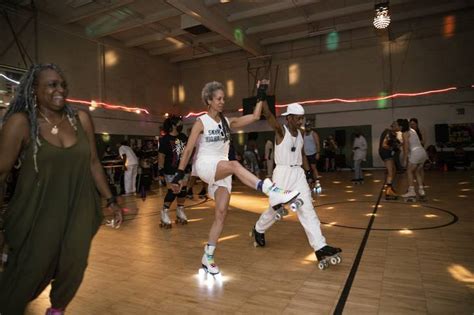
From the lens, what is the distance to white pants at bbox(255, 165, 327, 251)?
10.2 feet

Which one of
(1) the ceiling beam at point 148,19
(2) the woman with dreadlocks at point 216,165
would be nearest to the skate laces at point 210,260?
(2) the woman with dreadlocks at point 216,165

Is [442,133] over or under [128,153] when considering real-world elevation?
over

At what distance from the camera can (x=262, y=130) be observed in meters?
17.7

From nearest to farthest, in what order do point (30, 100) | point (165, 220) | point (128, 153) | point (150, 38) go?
point (30, 100), point (165, 220), point (128, 153), point (150, 38)

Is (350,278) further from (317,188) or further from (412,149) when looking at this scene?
(412,149)

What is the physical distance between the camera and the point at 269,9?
1221cm

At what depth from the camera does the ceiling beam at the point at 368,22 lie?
13076 mm

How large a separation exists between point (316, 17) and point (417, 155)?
885cm

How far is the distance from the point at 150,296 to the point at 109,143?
1322cm

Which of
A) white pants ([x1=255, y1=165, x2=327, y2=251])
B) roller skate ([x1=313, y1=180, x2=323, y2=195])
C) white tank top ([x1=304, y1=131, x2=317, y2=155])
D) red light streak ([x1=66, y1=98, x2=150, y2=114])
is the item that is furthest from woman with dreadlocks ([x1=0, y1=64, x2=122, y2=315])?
red light streak ([x1=66, y1=98, x2=150, y2=114])

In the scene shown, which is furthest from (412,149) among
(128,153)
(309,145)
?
(128,153)

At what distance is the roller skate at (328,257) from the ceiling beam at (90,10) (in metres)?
10.6

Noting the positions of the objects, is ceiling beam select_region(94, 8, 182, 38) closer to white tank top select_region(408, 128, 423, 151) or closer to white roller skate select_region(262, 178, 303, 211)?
white tank top select_region(408, 128, 423, 151)

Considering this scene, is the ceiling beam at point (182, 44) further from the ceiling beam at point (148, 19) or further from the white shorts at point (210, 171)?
the white shorts at point (210, 171)
